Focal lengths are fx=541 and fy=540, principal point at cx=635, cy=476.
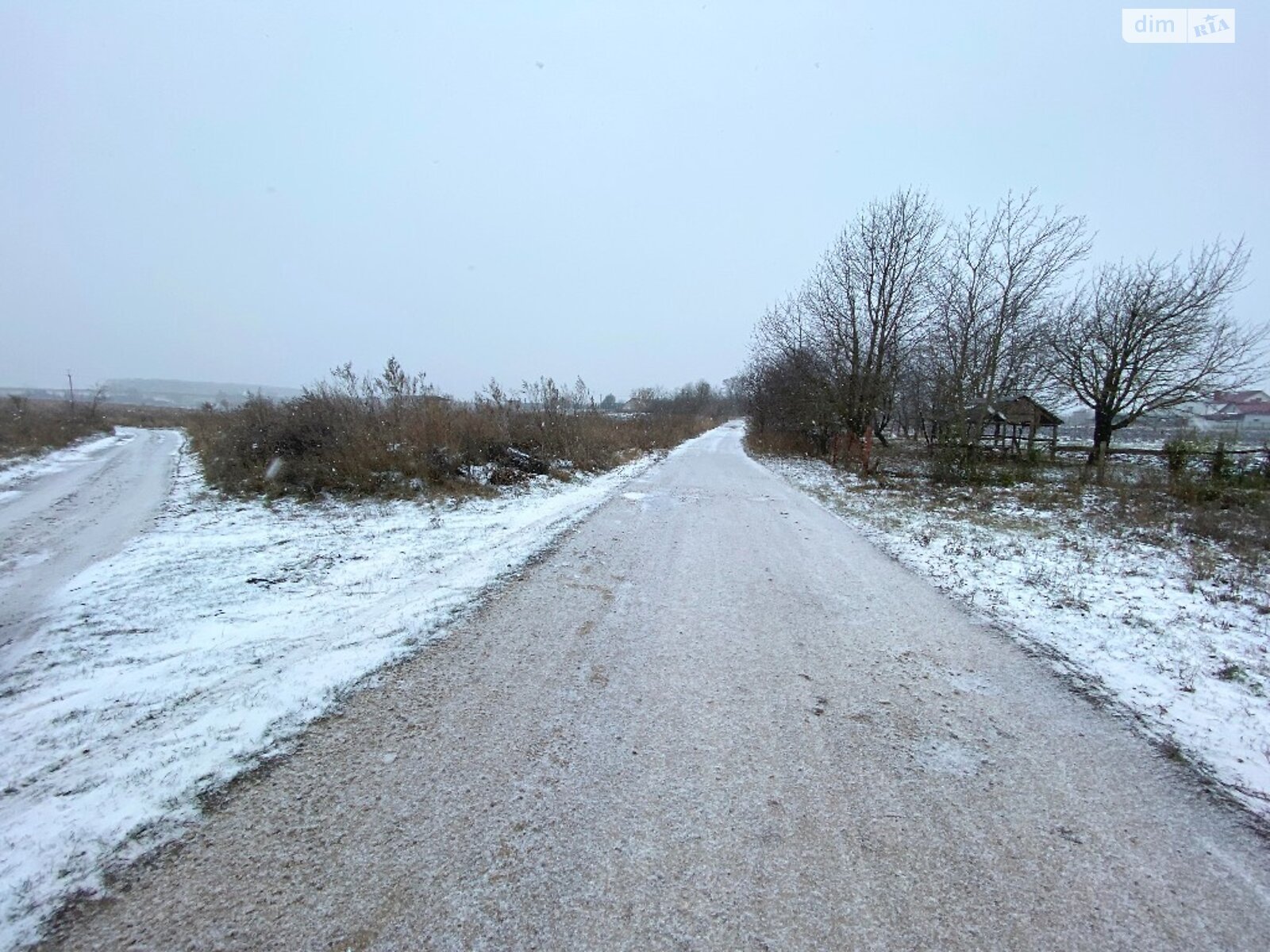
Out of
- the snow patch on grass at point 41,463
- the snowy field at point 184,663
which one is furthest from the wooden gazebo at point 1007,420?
the snow patch on grass at point 41,463

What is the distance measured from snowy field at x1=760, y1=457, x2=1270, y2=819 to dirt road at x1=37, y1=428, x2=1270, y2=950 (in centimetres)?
38

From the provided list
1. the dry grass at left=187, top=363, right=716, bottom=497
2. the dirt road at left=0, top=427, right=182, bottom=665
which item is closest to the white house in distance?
the dry grass at left=187, top=363, right=716, bottom=497

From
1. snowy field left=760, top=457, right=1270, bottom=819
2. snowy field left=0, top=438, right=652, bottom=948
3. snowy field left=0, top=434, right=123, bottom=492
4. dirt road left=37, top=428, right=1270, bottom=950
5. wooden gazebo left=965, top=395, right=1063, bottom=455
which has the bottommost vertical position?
snowy field left=760, top=457, right=1270, bottom=819

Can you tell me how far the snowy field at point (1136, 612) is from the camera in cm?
329

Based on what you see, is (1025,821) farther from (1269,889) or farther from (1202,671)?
(1202,671)

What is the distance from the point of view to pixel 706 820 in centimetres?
244

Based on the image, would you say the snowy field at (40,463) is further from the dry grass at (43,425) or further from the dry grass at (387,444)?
the dry grass at (387,444)

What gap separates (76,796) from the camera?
251cm

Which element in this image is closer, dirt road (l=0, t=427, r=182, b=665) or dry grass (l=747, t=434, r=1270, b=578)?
dirt road (l=0, t=427, r=182, b=665)

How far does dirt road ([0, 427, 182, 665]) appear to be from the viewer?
18.4 feet

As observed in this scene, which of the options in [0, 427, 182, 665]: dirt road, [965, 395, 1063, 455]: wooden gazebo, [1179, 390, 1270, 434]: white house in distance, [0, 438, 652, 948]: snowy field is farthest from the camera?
[1179, 390, 1270, 434]: white house in distance

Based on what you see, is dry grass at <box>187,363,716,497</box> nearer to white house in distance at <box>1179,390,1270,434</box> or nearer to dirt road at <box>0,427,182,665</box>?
dirt road at <box>0,427,182,665</box>

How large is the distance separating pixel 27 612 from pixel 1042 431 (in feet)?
145

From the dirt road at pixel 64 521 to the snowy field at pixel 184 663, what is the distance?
1.07ft
